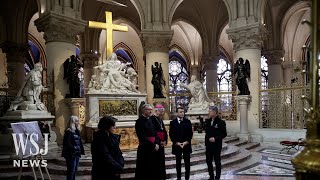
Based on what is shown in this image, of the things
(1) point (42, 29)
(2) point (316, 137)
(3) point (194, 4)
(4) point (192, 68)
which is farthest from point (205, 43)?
(2) point (316, 137)

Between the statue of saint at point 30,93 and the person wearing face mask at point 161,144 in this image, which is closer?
the person wearing face mask at point 161,144

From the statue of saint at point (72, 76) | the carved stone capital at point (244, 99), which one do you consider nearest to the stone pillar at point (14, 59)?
the statue of saint at point (72, 76)

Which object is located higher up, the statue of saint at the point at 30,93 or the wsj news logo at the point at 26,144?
the statue of saint at the point at 30,93

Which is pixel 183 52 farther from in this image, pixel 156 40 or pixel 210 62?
pixel 156 40

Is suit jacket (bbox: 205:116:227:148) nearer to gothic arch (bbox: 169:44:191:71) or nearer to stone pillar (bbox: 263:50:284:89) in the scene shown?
stone pillar (bbox: 263:50:284:89)

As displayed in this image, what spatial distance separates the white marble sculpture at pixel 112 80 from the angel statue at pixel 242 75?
15.9ft

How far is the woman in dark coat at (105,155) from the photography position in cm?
369

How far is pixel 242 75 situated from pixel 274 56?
716 cm

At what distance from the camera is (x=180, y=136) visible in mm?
6289

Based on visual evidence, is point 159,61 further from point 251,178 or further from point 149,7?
point 251,178

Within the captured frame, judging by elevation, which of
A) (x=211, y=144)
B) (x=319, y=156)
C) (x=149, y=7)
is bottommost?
(x=211, y=144)

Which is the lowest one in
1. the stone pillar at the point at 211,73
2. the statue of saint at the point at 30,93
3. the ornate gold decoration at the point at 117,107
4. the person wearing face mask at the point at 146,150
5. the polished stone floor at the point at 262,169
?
the polished stone floor at the point at 262,169

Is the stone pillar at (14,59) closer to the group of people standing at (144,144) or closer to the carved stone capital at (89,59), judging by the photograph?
the carved stone capital at (89,59)

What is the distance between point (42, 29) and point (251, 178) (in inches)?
363
